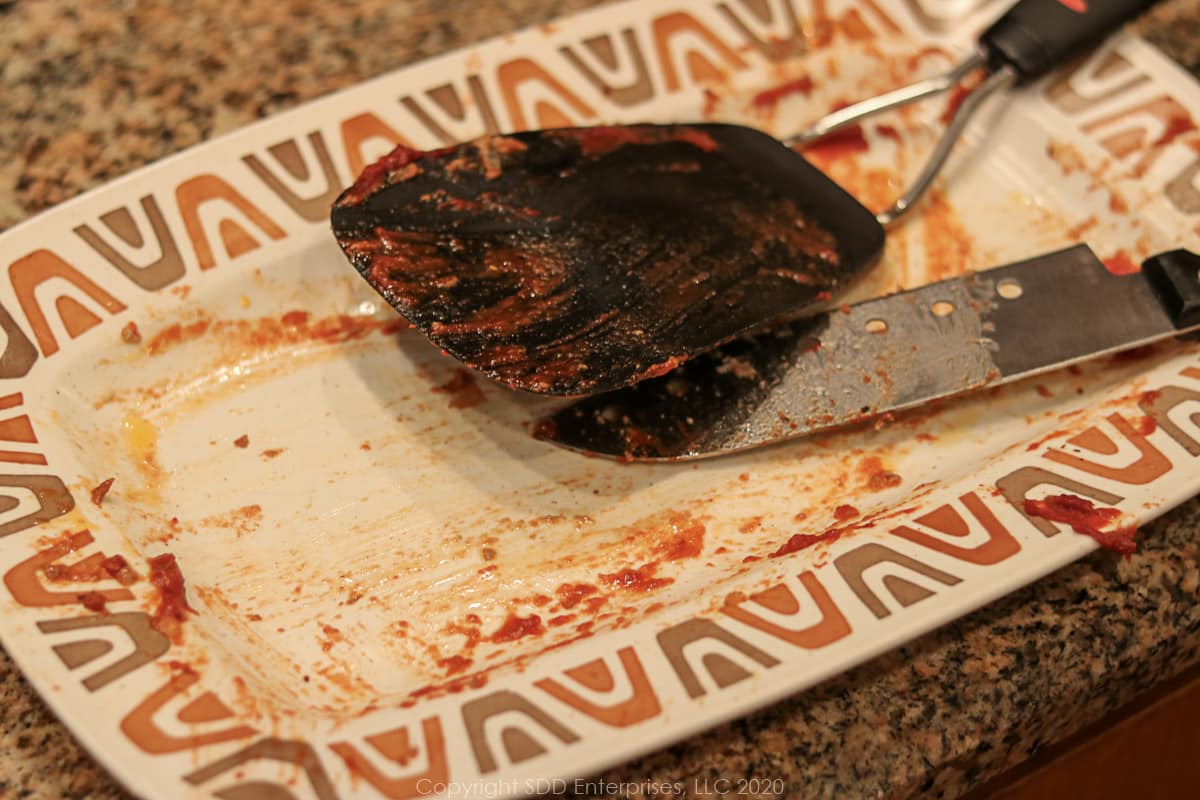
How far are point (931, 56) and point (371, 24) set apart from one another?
0.66 meters

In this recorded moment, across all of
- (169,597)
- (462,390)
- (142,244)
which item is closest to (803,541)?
(462,390)

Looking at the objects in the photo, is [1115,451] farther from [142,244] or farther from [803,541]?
[142,244]

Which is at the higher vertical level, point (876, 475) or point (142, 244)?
point (142, 244)

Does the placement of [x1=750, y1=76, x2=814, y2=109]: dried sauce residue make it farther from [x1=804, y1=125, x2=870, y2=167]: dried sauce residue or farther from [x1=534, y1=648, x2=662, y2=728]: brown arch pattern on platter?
[x1=534, y1=648, x2=662, y2=728]: brown arch pattern on platter

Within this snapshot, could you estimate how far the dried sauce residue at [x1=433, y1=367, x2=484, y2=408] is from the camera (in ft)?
3.17

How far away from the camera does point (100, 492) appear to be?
32.1 inches

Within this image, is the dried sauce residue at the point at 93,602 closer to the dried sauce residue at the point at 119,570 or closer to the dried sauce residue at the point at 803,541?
the dried sauce residue at the point at 119,570

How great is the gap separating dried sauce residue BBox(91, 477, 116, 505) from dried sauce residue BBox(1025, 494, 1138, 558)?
70 centimetres

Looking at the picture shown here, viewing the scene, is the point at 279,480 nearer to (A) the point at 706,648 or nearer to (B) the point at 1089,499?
(A) the point at 706,648

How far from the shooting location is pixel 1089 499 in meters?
0.79

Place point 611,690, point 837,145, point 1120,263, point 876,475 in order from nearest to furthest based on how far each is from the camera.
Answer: point 611,690
point 876,475
point 1120,263
point 837,145

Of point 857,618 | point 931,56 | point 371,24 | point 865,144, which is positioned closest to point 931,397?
point 857,618

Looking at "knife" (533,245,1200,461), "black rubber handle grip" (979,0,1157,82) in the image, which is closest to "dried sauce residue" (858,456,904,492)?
"knife" (533,245,1200,461)

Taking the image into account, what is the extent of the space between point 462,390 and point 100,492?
12.2 inches
